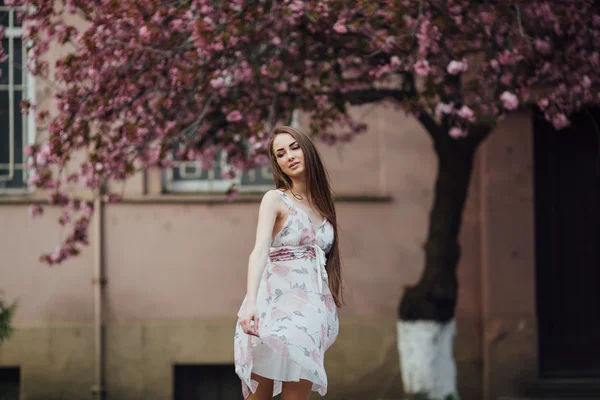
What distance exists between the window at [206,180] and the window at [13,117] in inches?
62.5

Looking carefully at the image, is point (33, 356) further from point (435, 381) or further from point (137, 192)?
point (435, 381)

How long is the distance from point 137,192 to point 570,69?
477 cm

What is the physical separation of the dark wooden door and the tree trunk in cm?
223

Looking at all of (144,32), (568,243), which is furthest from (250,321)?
(568,243)

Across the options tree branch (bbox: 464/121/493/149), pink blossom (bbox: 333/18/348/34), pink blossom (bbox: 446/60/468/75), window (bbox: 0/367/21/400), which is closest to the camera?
pink blossom (bbox: 333/18/348/34)

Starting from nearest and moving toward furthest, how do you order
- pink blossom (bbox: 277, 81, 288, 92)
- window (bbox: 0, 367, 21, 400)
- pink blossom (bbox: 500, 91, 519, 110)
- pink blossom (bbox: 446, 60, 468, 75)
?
pink blossom (bbox: 446, 60, 468, 75)
pink blossom (bbox: 500, 91, 519, 110)
pink blossom (bbox: 277, 81, 288, 92)
window (bbox: 0, 367, 21, 400)

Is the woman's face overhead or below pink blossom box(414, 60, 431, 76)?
below

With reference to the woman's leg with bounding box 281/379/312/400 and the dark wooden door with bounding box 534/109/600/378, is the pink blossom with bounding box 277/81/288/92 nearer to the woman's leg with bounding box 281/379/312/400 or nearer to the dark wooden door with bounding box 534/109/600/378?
the woman's leg with bounding box 281/379/312/400

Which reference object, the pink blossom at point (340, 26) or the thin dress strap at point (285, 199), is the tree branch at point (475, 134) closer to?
the pink blossom at point (340, 26)

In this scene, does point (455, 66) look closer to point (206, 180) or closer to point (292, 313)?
point (292, 313)

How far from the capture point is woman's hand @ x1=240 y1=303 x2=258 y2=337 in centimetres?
400

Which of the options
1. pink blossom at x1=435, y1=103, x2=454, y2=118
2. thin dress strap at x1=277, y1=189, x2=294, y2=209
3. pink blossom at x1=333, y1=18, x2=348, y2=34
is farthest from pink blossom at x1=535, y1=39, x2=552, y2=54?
thin dress strap at x1=277, y1=189, x2=294, y2=209

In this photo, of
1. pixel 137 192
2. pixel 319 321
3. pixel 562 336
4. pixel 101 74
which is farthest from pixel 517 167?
pixel 319 321

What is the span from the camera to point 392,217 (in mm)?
10125
